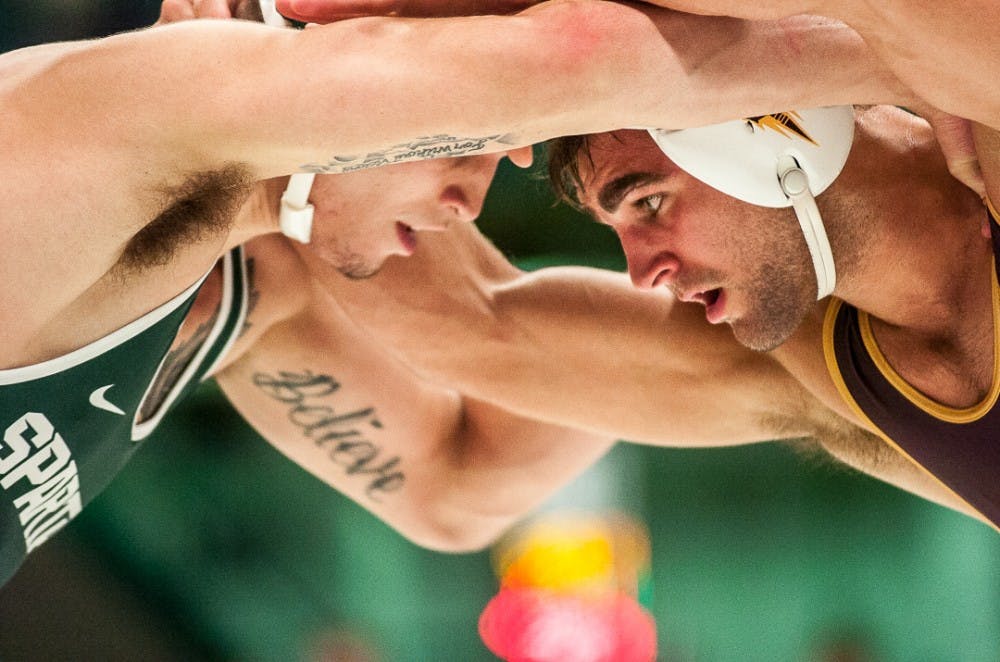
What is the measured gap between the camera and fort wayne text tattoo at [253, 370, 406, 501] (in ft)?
8.46

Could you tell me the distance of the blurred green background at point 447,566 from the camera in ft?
13.4

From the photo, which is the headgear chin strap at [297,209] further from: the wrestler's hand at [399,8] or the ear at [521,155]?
the wrestler's hand at [399,8]

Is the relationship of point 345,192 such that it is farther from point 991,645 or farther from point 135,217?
point 991,645

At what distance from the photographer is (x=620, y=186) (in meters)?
1.83

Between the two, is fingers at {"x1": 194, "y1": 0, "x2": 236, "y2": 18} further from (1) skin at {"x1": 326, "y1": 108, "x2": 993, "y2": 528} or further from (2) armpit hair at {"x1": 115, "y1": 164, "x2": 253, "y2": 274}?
(1) skin at {"x1": 326, "y1": 108, "x2": 993, "y2": 528}

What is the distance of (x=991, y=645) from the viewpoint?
4078 mm

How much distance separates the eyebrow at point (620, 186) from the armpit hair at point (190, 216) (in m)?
0.59

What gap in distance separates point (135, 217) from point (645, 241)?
81 cm

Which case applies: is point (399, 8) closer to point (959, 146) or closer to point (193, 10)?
point (193, 10)

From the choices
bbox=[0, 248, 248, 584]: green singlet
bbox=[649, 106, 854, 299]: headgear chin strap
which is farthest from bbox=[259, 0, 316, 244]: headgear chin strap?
bbox=[649, 106, 854, 299]: headgear chin strap

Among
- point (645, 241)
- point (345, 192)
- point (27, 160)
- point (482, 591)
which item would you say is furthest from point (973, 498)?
point (482, 591)

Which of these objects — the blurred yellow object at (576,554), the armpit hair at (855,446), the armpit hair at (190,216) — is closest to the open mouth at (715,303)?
the armpit hair at (855,446)

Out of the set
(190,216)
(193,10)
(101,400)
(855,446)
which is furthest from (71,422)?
(855,446)

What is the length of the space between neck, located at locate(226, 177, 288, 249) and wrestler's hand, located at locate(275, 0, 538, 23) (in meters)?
0.57
